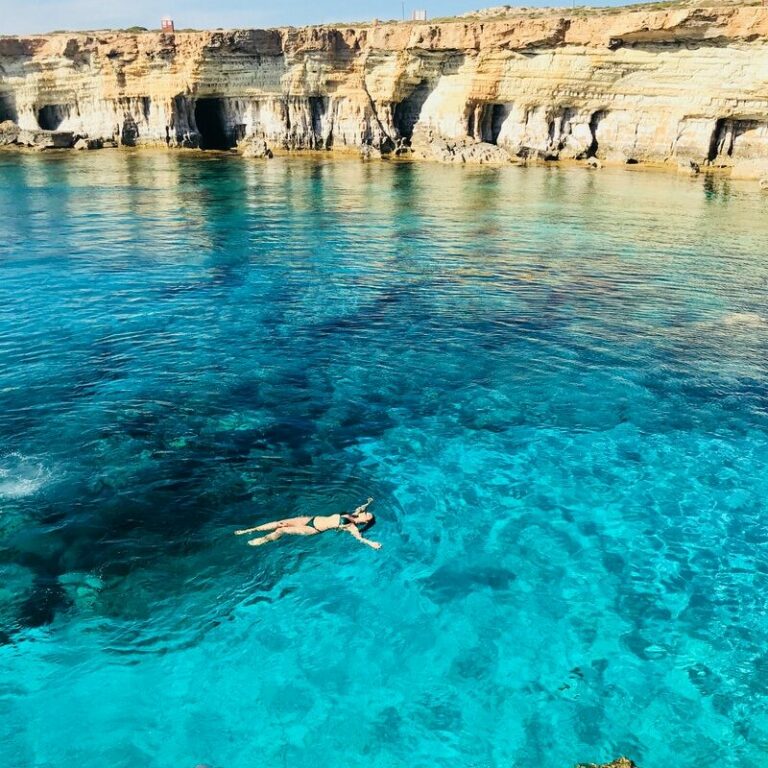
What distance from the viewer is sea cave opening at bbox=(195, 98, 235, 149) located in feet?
209

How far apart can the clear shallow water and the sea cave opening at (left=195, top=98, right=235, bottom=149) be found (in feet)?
150

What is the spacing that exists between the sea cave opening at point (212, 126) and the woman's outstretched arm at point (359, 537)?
203 ft

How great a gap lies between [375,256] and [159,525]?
18383 millimetres

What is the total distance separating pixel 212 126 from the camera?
65625 mm

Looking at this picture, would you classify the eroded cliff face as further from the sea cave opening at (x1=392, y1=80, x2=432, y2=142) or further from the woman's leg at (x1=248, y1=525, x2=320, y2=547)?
the woman's leg at (x1=248, y1=525, x2=320, y2=547)

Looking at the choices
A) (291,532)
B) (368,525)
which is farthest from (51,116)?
(368,525)

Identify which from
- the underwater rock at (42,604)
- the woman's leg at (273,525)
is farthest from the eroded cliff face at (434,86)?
the underwater rock at (42,604)

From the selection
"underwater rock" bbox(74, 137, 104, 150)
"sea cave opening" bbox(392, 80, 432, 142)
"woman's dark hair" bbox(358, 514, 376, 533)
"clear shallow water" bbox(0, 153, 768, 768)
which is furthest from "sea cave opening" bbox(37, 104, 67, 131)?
"woman's dark hair" bbox(358, 514, 376, 533)

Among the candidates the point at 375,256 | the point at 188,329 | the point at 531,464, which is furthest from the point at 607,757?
the point at 375,256

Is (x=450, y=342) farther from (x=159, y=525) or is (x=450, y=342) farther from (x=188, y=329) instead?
(x=159, y=525)

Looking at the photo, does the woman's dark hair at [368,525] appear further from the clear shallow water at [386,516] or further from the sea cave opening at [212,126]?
the sea cave opening at [212,126]

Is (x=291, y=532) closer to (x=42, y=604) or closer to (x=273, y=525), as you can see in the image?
(x=273, y=525)

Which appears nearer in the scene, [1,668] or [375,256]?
[1,668]

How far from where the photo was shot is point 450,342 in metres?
17.5
